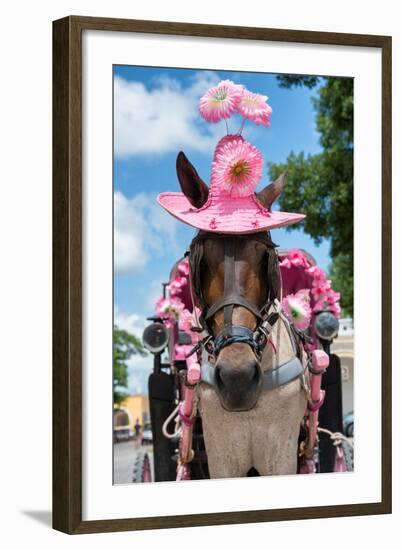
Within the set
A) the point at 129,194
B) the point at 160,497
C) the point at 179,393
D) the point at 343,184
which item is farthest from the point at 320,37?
the point at 160,497

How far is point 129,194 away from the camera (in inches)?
286

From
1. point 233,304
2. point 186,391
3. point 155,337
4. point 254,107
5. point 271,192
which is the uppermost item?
point 254,107

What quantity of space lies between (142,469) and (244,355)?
36.5 inches

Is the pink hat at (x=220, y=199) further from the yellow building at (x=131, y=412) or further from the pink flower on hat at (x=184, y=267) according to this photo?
the yellow building at (x=131, y=412)

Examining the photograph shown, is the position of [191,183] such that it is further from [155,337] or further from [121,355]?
[121,355]

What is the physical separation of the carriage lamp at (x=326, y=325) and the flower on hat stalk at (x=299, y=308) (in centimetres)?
11

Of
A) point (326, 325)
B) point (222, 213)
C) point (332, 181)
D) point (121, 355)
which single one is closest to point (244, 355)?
point (121, 355)

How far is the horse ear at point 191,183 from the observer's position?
24.3 ft

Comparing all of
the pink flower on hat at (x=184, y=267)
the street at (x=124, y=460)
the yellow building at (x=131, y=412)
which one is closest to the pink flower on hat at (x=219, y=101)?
the pink flower on hat at (x=184, y=267)

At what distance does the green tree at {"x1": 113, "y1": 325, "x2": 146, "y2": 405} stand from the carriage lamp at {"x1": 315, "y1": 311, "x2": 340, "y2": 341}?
48.2 inches

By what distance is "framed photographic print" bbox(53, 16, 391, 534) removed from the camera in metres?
7.06

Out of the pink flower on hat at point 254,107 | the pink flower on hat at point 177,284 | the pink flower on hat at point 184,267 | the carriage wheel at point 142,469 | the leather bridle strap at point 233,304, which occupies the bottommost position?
the carriage wheel at point 142,469

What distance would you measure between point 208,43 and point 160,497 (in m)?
2.51

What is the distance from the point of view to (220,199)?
7430mm
